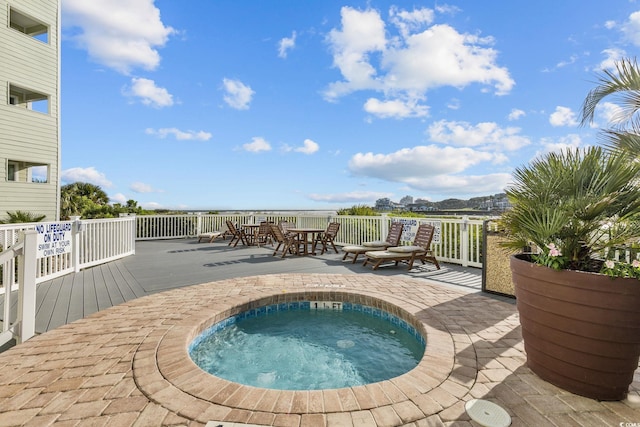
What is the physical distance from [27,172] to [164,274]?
29.6 feet

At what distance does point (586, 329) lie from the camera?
1.73 metres

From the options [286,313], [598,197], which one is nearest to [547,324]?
[598,197]

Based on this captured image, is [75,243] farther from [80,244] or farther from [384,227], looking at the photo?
[384,227]

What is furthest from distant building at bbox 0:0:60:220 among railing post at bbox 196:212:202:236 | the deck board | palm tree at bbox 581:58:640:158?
palm tree at bbox 581:58:640:158

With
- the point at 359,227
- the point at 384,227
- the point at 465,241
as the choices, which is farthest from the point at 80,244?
the point at 465,241

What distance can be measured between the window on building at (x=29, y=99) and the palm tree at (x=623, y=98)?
14.7 m

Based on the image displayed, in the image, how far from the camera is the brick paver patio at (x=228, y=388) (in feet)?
5.20

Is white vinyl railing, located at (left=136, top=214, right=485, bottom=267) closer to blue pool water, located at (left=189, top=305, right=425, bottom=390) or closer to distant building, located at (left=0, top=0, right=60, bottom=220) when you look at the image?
distant building, located at (left=0, top=0, right=60, bottom=220)

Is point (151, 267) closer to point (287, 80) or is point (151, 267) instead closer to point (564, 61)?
point (287, 80)

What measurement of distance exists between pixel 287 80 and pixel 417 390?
11.5 m

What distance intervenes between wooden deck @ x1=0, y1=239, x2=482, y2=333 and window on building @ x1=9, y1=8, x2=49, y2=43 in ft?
29.3

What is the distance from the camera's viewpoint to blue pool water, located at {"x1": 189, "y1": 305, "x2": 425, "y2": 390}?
247 centimetres

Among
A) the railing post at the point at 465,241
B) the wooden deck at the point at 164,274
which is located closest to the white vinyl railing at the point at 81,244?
the wooden deck at the point at 164,274

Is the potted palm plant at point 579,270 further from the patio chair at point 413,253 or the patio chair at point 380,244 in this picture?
the patio chair at point 380,244
